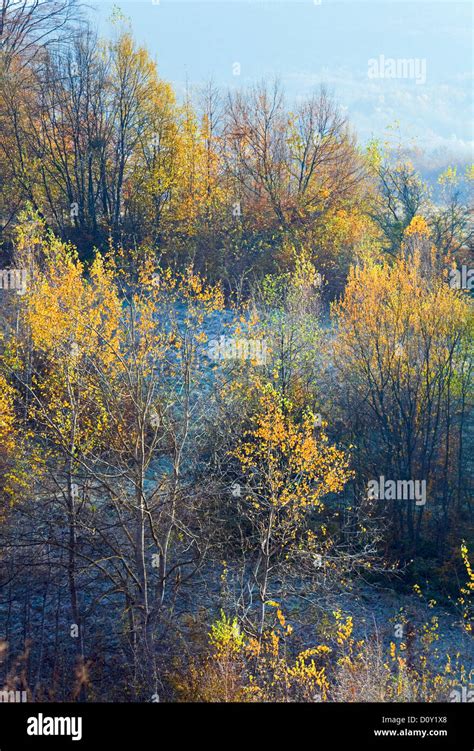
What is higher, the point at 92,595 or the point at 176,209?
the point at 176,209

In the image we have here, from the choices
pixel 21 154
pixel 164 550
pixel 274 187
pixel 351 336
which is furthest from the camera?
pixel 274 187

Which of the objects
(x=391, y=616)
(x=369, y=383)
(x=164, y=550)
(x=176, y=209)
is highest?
(x=176, y=209)

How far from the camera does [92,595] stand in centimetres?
1681

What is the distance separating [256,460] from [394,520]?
4.36m

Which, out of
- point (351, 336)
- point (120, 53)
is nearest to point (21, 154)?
point (120, 53)

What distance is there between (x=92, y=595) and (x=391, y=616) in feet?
23.8

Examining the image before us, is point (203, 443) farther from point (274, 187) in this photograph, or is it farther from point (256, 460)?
point (274, 187)

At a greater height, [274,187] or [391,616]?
[274,187]

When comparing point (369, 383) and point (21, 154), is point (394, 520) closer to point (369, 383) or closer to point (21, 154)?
point (369, 383)

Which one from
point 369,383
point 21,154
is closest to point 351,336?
point 369,383

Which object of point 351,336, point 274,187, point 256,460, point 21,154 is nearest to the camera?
point 256,460

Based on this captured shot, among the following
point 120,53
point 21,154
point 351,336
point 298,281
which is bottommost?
point 351,336

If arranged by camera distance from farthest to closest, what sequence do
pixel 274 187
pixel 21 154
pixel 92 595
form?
pixel 274 187, pixel 21 154, pixel 92 595

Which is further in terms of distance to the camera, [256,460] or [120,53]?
[120,53]
